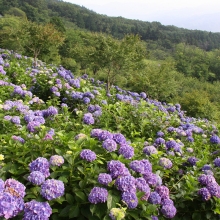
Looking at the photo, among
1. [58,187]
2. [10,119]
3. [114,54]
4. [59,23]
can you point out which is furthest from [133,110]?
[59,23]

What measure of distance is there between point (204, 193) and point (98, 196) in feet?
3.24

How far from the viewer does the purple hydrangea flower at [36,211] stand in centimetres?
146

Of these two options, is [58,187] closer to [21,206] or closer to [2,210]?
[21,206]

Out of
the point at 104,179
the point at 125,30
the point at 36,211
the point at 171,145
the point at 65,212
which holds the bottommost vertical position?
the point at 65,212

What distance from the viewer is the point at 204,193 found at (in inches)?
85.6

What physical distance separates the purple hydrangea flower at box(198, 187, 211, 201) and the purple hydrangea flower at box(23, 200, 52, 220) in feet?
4.20

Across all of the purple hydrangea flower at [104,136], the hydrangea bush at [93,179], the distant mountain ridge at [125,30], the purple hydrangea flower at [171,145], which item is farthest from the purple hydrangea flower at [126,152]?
the distant mountain ridge at [125,30]

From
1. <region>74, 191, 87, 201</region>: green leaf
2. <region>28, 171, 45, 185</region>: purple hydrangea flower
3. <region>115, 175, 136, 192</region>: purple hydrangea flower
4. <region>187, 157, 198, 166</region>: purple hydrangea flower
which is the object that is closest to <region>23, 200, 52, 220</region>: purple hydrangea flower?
<region>28, 171, 45, 185</region>: purple hydrangea flower

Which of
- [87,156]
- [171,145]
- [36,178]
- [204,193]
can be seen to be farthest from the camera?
[171,145]

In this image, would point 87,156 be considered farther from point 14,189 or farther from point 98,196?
point 14,189

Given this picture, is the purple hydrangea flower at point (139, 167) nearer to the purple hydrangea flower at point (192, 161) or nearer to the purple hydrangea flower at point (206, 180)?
the purple hydrangea flower at point (206, 180)

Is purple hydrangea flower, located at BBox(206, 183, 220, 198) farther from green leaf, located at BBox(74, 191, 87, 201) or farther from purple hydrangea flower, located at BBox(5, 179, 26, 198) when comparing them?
purple hydrangea flower, located at BBox(5, 179, 26, 198)

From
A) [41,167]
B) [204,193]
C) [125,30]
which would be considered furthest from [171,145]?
[125,30]

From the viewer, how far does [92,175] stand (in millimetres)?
1910
